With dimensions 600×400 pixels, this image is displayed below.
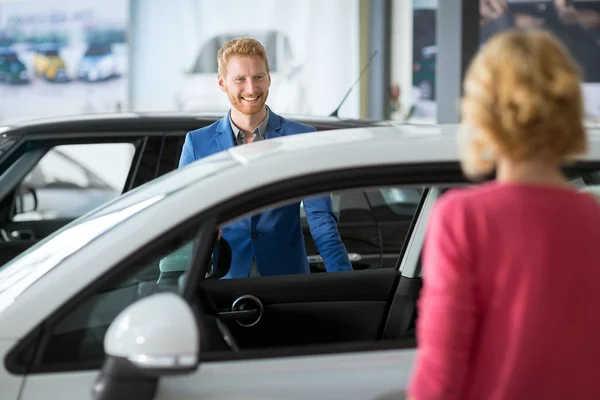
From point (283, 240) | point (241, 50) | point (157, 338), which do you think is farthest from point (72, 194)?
point (157, 338)

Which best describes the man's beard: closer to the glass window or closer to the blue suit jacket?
the blue suit jacket

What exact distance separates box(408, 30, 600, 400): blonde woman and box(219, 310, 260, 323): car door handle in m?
1.34

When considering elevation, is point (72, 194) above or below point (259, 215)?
below

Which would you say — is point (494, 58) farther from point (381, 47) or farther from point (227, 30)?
point (227, 30)

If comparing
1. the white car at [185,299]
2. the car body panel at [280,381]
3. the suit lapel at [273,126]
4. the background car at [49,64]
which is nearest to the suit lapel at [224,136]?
the suit lapel at [273,126]

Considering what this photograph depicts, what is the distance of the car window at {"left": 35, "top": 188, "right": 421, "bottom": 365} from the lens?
233 centimetres

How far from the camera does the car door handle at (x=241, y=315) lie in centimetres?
309

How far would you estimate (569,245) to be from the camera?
1796 millimetres

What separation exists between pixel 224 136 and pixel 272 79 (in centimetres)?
985

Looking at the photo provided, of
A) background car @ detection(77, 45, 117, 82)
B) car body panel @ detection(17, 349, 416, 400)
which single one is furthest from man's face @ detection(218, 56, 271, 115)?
background car @ detection(77, 45, 117, 82)

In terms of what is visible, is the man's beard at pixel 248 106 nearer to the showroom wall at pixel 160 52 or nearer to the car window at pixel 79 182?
the car window at pixel 79 182

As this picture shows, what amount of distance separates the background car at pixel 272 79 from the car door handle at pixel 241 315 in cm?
1040

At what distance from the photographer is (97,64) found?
15367mm

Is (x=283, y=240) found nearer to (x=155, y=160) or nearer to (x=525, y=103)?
(x=155, y=160)
